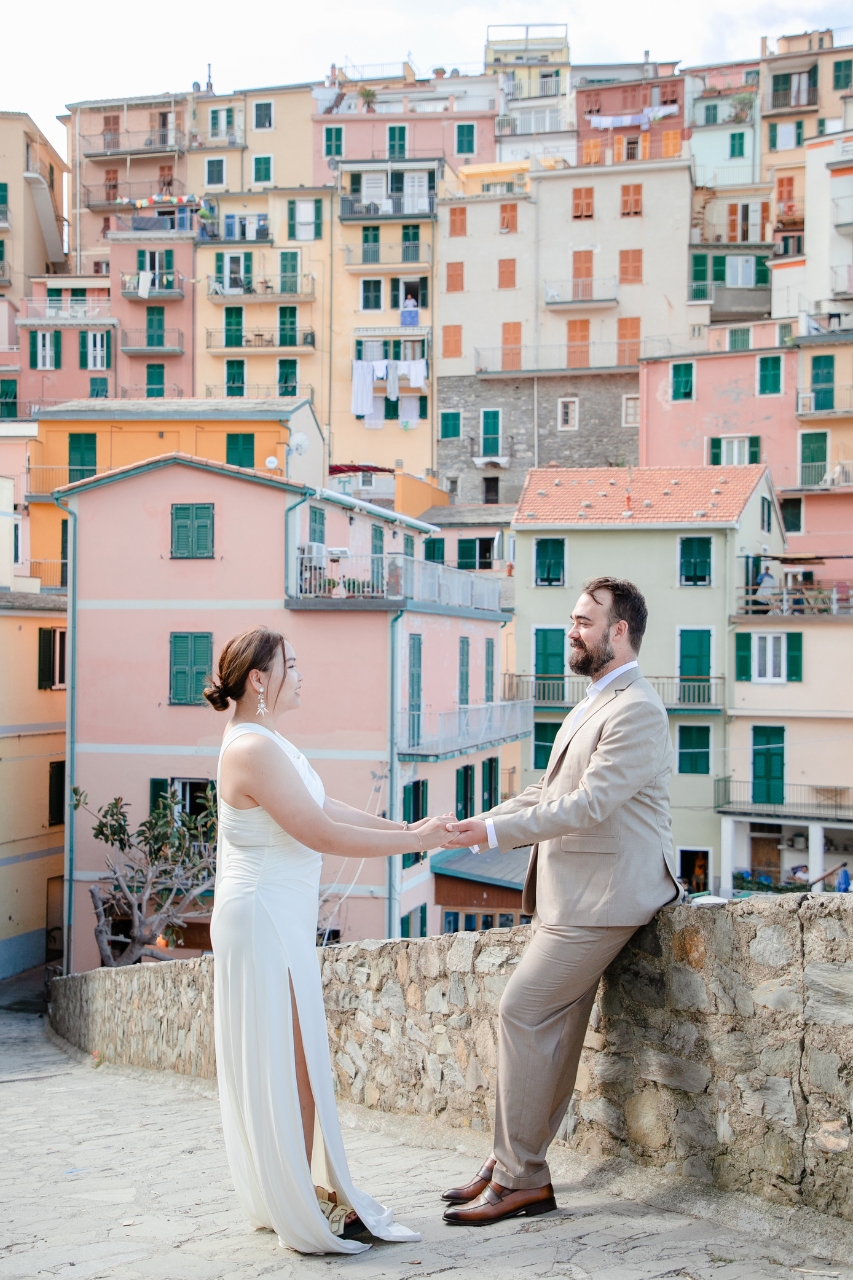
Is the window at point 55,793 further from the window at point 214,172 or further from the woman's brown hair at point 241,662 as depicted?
the window at point 214,172

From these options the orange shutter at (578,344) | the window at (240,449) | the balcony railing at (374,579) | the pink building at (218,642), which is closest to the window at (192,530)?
the pink building at (218,642)

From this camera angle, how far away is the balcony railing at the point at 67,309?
5075 cm

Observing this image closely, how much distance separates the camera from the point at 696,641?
32.9 m

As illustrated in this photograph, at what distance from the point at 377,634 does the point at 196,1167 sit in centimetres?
1651

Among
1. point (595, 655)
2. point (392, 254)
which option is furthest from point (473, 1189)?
point (392, 254)

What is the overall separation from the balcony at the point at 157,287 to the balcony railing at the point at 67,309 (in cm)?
145

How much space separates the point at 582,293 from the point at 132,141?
1019 inches

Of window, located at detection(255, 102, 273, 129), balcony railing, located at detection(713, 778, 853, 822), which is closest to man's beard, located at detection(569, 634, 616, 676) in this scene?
balcony railing, located at detection(713, 778, 853, 822)

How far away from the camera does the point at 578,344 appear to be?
48.8 meters

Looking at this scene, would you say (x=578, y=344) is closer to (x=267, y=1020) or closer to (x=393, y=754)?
(x=393, y=754)

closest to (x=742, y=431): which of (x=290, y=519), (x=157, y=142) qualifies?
(x=290, y=519)

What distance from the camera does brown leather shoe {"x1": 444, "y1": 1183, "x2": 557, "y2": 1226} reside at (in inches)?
161

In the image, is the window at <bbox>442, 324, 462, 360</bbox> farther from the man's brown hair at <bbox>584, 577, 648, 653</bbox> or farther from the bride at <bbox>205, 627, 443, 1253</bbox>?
the bride at <bbox>205, 627, 443, 1253</bbox>

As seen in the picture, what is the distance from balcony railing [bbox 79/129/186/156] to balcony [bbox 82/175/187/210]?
1.40m
